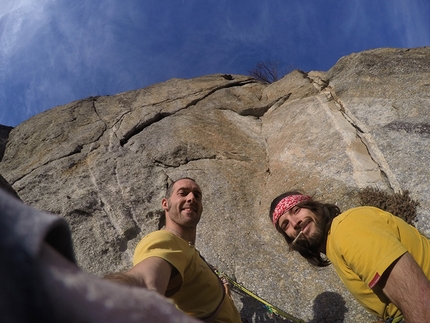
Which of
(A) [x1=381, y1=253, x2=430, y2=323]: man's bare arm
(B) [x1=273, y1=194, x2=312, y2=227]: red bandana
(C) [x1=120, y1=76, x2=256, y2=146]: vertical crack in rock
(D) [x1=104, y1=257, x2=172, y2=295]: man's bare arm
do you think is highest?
(C) [x1=120, y1=76, x2=256, y2=146]: vertical crack in rock

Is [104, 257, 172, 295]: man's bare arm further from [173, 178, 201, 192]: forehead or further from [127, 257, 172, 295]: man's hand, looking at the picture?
Result: [173, 178, 201, 192]: forehead

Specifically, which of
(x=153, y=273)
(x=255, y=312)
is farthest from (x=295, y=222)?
(x=255, y=312)

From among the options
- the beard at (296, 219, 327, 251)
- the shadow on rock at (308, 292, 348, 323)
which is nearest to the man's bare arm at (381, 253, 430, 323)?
the beard at (296, 219, 327, 251)

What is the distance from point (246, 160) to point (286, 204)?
414cm

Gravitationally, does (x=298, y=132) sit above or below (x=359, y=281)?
above

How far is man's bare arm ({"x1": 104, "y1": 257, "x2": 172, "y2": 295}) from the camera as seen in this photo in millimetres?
2090

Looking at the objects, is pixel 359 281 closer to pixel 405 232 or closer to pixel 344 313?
pixel 405 232

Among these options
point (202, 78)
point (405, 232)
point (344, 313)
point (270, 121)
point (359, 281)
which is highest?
point (202, 78)

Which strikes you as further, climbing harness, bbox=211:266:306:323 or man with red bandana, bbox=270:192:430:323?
climbing harness, bbox=211:266:306:323

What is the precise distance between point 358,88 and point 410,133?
2.10 m

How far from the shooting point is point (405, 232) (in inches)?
116

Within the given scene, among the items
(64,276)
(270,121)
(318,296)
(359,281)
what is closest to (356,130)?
(270,121)

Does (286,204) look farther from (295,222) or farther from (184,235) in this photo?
(184,235)

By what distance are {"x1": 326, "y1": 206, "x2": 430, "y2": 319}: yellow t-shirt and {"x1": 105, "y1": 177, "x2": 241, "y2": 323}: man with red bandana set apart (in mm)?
1124
